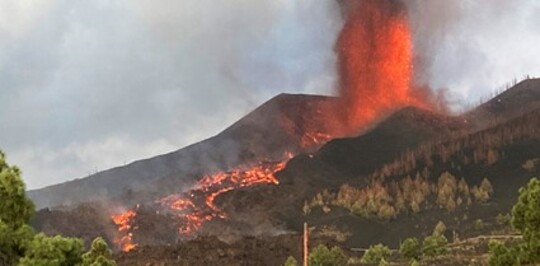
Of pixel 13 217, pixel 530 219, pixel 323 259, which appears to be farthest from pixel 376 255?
pixel 13 217

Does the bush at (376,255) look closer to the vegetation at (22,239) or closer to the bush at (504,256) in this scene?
the bush at (504,256)

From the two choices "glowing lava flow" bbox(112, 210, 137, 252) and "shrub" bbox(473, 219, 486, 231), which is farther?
"glowing lava flow" bbox(112, 210, 137, 252)

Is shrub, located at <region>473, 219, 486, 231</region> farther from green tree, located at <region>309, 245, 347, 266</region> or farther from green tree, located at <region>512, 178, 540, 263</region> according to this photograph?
green tree, located at <region>512, 178, 540, 263</region>

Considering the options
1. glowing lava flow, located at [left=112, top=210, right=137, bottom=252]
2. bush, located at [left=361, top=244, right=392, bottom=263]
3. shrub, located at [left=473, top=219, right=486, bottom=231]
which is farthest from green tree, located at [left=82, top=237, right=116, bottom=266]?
glowing lava flow, located at [left=112, top=210, right=137, bottom=252]

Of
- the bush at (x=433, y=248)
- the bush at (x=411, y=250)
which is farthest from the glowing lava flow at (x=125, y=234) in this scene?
the bush at (x=433, y=248)

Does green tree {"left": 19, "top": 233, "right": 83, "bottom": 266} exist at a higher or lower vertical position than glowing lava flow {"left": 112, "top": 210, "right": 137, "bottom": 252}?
lower

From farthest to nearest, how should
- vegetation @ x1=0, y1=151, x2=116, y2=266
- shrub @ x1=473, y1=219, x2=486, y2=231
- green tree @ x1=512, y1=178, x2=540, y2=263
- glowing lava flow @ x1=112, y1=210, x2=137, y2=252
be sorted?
glowing lava flow @ x1=112, y1=210, x2=137, y2=252 → shrub @ x1=473, y1=219, x2=486, y2=231 → green tree @ x1=512, y1=178, x2=540, y2=263 → vegetation @ x1=0, y1=151, x2=116, y2=266

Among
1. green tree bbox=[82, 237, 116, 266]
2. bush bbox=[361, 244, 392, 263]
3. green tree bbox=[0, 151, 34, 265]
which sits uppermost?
green tree bbox=[0, 151, 34, 265]

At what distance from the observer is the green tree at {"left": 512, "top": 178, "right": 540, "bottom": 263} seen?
21.1 meters

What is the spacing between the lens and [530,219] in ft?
71.4

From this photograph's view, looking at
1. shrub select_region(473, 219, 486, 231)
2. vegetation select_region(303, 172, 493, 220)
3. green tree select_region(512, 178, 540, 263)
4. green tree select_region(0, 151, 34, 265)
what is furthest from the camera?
vegetation select_region(303, 172, 493, 220)

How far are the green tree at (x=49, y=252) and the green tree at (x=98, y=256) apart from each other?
296 millimetres

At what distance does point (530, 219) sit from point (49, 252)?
46.1 feet

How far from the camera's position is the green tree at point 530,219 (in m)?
21.1
